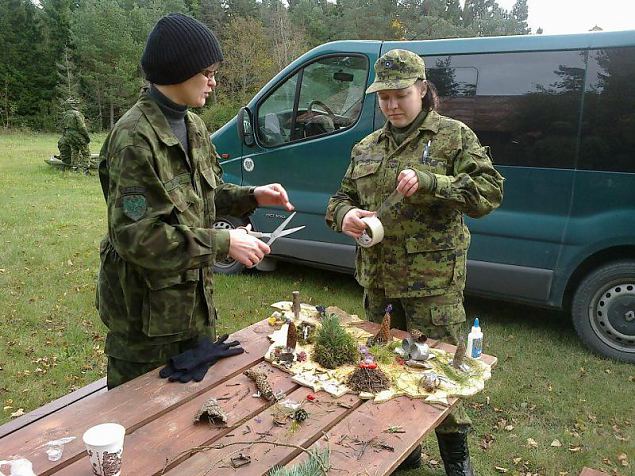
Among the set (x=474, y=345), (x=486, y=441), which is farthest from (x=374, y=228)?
(x=486, y=441)

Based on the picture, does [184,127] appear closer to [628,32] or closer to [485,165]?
[485,165]

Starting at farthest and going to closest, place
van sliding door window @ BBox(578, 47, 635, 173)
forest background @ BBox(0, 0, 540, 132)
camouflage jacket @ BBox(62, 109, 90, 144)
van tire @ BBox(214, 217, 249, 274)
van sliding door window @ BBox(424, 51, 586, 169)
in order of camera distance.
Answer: forest background @ BBox(0, 0, 540, 132)
camouflage jacket @ BBox(62, 109, 90, 144)
van tire @ BBox(214, 217, 249, 274)
van sliding door window @ BBox(424, 51, 586, 169)
van sliding door window @ BBox(578, 47, 635, 173)

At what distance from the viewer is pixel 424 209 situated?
2688mm

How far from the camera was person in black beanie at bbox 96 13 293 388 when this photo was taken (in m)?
1.93

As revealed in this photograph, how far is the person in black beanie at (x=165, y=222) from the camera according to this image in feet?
6.32

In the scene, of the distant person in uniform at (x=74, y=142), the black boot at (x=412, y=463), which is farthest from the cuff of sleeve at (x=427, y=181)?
the distant person in uniform at (x=74, y=142)

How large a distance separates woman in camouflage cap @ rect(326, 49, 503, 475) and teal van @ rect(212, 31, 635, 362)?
1724mm

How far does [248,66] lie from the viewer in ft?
85.8

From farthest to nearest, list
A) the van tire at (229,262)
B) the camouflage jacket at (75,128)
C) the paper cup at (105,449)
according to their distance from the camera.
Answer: the camouflage jacket at (75,128), the van tire at (229,262), the paper cup at (105,449)

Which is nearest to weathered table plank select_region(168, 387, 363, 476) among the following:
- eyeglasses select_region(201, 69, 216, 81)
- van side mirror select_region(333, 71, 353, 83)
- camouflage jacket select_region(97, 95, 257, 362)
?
camouflage jacket select_region(97, 95, 257, 362)

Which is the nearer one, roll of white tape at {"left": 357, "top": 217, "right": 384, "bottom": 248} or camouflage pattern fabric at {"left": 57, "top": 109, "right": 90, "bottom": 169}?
roll of white tape at {"left": 357, "top": 217, "right": 384, "bottom": 248}

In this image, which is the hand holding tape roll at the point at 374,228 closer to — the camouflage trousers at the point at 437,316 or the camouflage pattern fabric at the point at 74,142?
the camouflage trousers at the point at 437,316

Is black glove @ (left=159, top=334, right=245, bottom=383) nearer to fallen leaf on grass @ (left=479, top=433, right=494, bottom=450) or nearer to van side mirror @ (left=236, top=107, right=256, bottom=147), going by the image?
fallen leaf on grass @ (left=479, top=433, right=494, bottom=450)

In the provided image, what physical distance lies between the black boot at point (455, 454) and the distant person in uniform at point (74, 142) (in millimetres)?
13076
